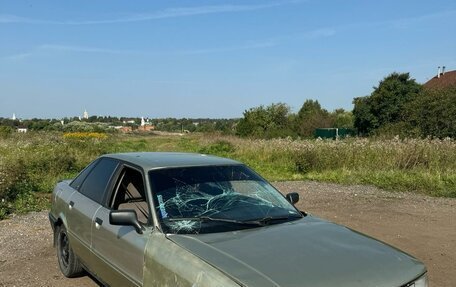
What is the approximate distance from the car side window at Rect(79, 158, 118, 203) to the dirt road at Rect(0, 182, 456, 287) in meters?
1.11

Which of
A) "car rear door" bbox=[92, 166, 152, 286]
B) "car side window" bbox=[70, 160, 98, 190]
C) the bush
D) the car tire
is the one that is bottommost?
the bush

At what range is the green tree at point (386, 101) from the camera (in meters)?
41.1

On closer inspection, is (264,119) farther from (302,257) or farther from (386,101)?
(302,257)

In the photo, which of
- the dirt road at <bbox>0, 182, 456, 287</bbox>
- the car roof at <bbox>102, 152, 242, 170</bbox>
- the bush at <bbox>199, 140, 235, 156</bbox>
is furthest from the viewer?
the bush at <bbox>199, 140, 235, 156</bbox>

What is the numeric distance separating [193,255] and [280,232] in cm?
75

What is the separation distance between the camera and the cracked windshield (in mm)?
3582

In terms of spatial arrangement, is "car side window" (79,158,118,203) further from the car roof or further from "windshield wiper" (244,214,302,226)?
"windshield wiper" (244,214,302,226)

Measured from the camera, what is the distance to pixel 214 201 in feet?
12.9

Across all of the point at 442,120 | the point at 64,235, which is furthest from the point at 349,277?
the point at 442,120

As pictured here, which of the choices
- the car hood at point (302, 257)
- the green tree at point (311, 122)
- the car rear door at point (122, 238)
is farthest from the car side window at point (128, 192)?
the green tree at point (311, 122)

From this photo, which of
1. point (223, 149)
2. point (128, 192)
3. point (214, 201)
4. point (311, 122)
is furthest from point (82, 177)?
point (311, 122)

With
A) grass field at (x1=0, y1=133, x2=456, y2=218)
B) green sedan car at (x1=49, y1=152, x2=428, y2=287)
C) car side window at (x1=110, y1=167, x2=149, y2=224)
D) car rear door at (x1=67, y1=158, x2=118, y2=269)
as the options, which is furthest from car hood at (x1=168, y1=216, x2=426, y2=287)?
grass field at (x1=0, y1=133, x2=456, y2=218)

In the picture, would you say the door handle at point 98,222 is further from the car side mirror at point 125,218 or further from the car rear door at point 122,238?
the car side mirror at point 125,218

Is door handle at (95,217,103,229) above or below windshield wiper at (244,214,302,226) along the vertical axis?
below
